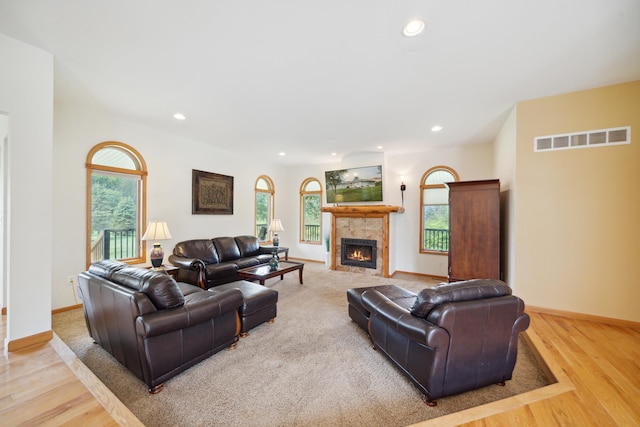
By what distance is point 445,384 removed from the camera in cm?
181

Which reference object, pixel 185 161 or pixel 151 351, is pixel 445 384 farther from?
pixel 185 161

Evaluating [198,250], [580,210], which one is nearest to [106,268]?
[198,250]

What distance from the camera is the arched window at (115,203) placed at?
12.4ft

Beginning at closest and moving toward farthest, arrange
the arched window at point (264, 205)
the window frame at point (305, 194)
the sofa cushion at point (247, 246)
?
the sofa cushion at point (247, 246), the arched window at point (264, 205), the window frame at point (305, 194)

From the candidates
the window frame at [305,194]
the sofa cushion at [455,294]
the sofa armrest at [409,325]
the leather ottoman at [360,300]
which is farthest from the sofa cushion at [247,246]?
the sofa cushion at [455,294]

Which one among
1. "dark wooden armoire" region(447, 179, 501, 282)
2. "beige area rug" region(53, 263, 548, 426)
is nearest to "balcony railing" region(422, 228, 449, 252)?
"dark wooden armoire" region(447, 179, 501, 282)

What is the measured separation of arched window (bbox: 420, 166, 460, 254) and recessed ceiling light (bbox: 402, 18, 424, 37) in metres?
4.12

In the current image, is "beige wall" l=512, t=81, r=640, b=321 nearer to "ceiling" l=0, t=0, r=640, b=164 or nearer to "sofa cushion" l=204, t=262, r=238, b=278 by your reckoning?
"ceiling" l=0, t=0, r=640, b=164

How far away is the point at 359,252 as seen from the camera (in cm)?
619

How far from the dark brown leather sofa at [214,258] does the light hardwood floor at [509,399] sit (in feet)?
5.89

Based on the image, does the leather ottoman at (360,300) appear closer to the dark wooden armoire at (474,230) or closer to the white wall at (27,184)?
the dark wooden armoire at (474,230)

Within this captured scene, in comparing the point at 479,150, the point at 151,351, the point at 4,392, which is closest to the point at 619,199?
the point at 479,150

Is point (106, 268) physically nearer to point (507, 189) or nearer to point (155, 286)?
point (155, 286)

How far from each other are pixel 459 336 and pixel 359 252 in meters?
4.43
